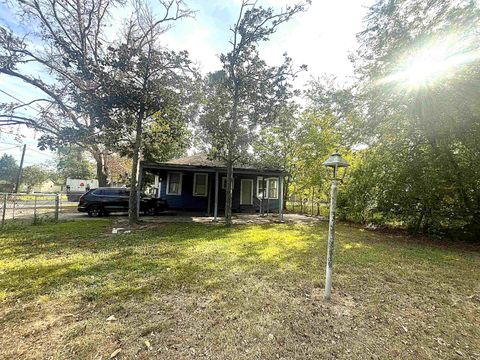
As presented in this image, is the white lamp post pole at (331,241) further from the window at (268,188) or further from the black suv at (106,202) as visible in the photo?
the window at (268,188)

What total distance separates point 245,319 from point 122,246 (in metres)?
4.75

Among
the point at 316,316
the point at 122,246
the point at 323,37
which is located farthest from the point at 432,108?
the point at 122,246

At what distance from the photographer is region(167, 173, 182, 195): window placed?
14.5m

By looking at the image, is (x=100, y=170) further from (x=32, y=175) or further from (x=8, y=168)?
(x=8, y=168)

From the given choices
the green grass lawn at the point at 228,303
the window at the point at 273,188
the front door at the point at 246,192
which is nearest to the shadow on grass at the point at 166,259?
the green grass lawn at the point at 228,303

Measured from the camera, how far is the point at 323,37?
377 inches

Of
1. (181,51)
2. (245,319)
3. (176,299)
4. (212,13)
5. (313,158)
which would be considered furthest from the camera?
(313,158)

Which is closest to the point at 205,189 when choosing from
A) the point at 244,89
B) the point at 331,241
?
the point at 244,89

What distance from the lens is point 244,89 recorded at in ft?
31.9

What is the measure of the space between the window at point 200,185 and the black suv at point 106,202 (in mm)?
2995

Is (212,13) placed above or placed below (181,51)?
above

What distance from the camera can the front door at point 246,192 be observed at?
1552 centimetres

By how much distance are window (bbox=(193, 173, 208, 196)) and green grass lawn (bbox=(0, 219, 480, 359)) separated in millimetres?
8273

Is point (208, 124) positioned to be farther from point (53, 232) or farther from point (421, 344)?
point (421, 344)
